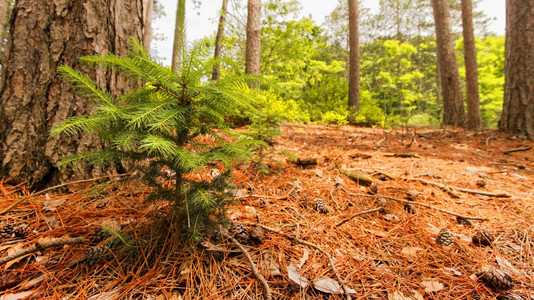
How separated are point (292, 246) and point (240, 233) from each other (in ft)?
0.94

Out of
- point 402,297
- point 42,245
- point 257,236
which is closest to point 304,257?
point 257,236

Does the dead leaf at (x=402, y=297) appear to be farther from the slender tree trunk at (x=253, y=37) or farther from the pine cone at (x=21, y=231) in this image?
the slender tree trunk at (x=253, y=37)

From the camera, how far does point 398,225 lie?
1502 mm

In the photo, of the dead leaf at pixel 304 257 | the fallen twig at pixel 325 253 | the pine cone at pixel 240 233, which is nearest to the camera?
the fallen twig at pixel 325 253

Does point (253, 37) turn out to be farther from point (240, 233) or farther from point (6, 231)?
point (6, 231)

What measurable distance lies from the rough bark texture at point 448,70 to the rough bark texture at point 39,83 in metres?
7.87

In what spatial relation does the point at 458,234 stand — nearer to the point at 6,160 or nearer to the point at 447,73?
the point at 6,160

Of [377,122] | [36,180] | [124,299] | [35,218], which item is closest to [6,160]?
[36,180]

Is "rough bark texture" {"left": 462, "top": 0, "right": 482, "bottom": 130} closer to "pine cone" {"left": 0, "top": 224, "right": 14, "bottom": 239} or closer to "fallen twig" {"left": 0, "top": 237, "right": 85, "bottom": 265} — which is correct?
"fallen twig" {"left": 0, "top": 237, "right": 85, "bottom": 265}

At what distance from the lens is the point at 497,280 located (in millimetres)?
1022

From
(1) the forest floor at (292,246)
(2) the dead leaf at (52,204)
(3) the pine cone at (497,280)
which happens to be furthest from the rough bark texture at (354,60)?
(2) the dead leaf at (52,204)

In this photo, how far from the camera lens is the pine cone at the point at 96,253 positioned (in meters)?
1.02

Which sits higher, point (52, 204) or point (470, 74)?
point (470, 74)

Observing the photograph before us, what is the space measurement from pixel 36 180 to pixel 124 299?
3.99 feet
